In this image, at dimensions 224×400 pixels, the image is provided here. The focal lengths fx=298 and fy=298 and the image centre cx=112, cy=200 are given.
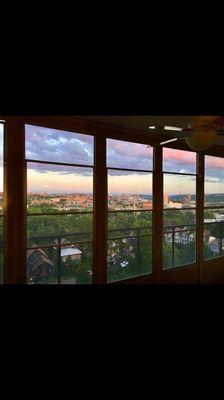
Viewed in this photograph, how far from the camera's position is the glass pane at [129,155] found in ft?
15.8

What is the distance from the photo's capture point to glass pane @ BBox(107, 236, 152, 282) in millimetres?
4832

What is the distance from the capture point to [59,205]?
14.0 ft

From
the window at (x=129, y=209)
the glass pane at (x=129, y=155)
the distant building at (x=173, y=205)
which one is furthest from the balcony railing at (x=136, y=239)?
the glass pane at (x=129, y=155)

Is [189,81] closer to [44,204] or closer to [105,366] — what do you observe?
[105,366]

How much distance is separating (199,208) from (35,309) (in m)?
6.03

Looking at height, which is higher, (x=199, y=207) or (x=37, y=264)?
(x=199, y=207)

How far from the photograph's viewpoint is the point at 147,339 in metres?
0.49

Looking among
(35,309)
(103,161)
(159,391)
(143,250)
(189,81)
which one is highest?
(103,161)

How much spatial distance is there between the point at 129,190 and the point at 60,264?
1.68 meters

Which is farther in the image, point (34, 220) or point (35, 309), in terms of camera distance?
point (34, 220)

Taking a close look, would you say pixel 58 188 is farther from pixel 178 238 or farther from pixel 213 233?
pixel 213 233

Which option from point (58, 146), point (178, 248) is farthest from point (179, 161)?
point (58, 146)

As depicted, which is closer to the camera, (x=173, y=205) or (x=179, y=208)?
(x=173, y=205)

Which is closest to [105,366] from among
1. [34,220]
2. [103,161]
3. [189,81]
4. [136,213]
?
[189,81]
